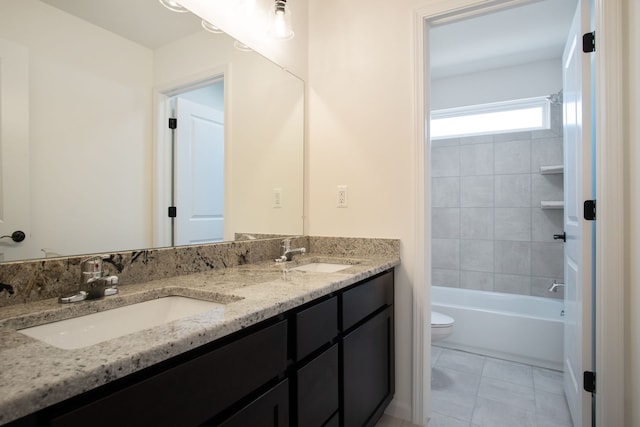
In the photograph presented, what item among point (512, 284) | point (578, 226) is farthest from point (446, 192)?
point (578, 226)

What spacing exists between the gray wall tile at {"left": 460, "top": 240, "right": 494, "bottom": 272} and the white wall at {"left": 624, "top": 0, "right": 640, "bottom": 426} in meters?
1.98

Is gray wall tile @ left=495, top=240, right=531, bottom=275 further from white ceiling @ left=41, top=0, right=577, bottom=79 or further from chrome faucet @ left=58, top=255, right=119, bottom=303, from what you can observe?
chrome faucet @ left=58, top=255, right=119, bottom=303

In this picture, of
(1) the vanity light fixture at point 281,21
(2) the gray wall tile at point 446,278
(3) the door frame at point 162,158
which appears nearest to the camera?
(3) the door frame at point 162,158

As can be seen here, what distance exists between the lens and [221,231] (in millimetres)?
1485

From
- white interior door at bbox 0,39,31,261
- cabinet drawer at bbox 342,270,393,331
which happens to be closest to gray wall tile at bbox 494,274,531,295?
cabinet drawer at bbox 342,270,393,331

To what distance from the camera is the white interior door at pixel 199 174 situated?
1313 millimetres

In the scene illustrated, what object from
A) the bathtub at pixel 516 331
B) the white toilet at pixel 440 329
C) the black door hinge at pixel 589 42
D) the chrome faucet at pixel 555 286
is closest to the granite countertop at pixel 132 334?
the white toilet at pixel 440 329

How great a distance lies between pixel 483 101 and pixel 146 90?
3.17m

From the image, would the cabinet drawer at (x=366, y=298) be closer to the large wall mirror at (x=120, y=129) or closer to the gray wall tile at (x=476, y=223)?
the large wall mirror at (x=120, y=129)

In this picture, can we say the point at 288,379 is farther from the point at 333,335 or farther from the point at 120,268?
the point at 120,268

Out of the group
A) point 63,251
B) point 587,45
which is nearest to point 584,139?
point 587,45

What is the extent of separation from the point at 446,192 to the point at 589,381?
88.7 inches

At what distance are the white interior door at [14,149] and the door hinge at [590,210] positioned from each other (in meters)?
2.05

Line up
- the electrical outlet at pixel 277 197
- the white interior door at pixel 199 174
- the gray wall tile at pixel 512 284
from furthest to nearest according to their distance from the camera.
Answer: the gray wall tile at pixel 512 284 → the electrical outlet at pixel 277 197 → the white interior door at pixel 199 174
